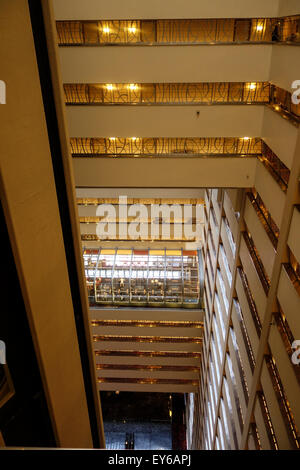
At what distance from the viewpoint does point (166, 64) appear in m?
7.77

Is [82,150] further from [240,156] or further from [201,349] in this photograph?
[201,349]

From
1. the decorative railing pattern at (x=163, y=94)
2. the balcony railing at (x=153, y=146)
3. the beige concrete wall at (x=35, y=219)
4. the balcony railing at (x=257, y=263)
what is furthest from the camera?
the balcony railing at (x=153, y=146)

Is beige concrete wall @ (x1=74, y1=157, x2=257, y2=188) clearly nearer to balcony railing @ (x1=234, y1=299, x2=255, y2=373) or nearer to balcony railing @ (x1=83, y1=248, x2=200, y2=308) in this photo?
balcony railing @ (x1=234, y1=299, x2=255, y2=373)

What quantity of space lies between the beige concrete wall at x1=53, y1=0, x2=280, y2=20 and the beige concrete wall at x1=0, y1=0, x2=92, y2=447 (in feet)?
15.1

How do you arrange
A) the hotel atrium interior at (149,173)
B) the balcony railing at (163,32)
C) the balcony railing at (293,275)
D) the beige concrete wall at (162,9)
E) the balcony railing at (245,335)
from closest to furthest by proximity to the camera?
the hotel atrium interior at (149,173) → the balcony railing at (293,275) → the beige concrete wall at (162,9) → the balcony railing at (163,32) → the balcony railing at (245,335)

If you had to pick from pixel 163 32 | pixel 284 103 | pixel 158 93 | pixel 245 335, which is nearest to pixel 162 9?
pixel 163 32

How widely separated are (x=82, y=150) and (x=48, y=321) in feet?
18.7

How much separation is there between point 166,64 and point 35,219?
5.54 m

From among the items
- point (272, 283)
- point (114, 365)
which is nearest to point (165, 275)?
point (114, 365)

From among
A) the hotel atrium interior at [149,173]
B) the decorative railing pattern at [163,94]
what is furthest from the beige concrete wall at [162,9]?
the decorative railing pattern at [163,94]

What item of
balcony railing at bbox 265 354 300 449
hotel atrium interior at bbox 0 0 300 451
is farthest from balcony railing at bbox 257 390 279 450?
balcony railing at bbox 265 354 300 449

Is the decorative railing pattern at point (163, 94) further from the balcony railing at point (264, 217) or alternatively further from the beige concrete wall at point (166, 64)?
the balcony railing at point (264, 217)

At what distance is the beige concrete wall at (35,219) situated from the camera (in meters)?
3.34

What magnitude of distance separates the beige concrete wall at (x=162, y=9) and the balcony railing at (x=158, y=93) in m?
1.38
